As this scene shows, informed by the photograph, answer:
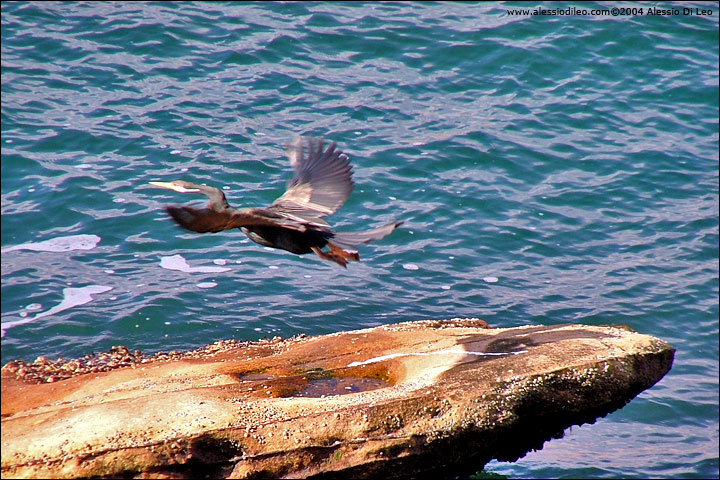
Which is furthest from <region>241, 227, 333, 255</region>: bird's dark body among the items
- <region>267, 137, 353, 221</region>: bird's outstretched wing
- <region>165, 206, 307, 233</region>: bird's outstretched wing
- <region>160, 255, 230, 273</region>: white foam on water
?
<region>160, 255, 230, 273</region>: white foam on water

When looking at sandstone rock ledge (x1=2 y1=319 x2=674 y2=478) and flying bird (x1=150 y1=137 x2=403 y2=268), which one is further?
flying bird (x1=150 y1=137 x2=403 y2=268)

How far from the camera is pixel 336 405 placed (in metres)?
4.42

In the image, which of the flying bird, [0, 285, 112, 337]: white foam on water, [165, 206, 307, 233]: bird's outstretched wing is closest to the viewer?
[165, 206, 307, 233]: bird's outstretched wing

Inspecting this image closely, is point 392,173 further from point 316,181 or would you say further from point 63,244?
point 63,244

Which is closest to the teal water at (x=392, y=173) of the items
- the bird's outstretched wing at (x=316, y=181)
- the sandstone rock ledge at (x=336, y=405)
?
the sandstone rock ledge at (x=336, y=405)

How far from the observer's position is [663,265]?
863 cm

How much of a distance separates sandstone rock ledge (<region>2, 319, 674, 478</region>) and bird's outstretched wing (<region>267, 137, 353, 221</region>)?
0.97 metres

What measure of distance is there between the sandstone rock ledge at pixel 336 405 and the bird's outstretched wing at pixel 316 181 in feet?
3.17

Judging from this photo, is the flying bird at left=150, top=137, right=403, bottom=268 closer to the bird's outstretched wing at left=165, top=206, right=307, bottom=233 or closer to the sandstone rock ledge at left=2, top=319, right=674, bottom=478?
the bird's outstretched wing at left=165, top=206, right=307, bottom=233

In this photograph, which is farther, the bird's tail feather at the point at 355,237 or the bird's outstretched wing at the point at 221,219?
the bird's tail feather at the point at 355,237

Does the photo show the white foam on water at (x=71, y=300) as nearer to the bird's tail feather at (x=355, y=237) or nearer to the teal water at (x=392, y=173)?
the teal water at (x=392, y=173)

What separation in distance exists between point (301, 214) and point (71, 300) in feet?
7.89

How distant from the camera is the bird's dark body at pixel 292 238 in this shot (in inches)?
204

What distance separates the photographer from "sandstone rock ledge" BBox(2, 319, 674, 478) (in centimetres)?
404
